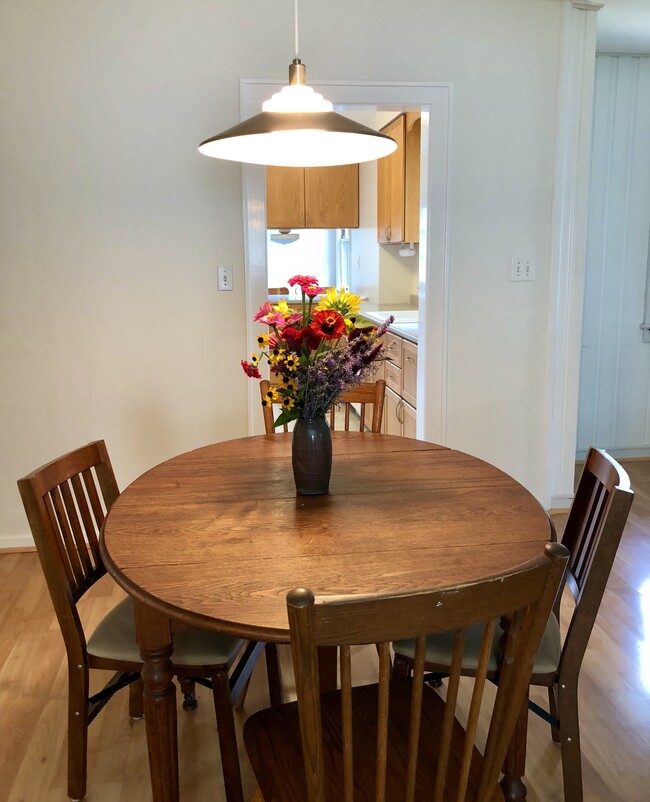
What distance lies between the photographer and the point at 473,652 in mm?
1438

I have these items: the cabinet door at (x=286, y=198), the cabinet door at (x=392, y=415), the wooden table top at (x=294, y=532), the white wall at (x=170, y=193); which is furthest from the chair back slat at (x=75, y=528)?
the cabinet door at (x=286, y=198)

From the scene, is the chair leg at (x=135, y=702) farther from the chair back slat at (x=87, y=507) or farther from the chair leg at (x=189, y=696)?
the chair back slat at (x=87, y=507)

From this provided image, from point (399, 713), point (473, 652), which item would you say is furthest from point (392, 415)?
point (399, 713)

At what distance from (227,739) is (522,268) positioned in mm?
2509

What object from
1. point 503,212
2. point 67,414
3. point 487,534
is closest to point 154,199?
point 67,414

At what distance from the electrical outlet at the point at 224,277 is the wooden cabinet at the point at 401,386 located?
904mm

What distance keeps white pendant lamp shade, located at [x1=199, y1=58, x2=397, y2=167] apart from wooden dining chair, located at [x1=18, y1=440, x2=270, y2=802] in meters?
0.89

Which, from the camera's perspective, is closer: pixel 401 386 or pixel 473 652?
pixel 473 652

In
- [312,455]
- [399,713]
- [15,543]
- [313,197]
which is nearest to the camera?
[399,713]

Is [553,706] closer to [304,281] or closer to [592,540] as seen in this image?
[592,540]

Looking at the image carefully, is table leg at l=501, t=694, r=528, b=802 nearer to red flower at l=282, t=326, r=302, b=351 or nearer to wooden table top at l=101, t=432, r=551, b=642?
wooden table top at l=101, t=432, r=551, b=642

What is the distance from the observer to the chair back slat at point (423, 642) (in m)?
0.84

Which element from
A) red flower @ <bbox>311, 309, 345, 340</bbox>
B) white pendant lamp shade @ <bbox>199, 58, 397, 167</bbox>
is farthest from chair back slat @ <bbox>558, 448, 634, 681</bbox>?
white pendant lamp shade @ <bbox>199, 58, 397, 167</bbox>

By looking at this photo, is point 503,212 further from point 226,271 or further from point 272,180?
point 272,180
